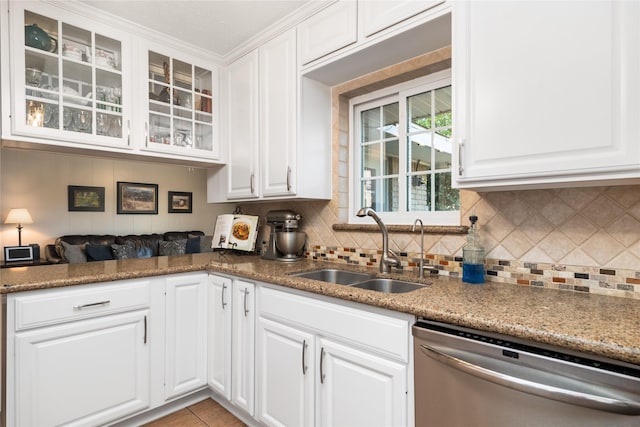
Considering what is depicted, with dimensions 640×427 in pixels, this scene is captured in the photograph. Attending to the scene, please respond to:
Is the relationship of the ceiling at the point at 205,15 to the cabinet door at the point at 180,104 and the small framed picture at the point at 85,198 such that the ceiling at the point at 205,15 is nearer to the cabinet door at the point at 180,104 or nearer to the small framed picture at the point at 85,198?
the cabinet door at the point at 180,104

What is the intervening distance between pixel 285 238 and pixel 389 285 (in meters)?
0.82

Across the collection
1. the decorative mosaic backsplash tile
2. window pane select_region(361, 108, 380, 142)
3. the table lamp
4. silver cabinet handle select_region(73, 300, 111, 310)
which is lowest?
silver cabinet handle select_region(73, 300, 111, 310)

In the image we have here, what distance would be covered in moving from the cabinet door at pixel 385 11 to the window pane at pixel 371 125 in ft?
1.98

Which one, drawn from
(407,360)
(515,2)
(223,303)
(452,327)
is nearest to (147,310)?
(223,303)

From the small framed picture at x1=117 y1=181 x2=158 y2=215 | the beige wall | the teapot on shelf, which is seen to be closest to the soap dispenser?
the teapot on shelf

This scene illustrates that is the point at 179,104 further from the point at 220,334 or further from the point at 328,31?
the point at 220,334

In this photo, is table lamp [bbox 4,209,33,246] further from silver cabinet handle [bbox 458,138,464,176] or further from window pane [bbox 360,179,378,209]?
silver cabinet handle [bbox 458,138,464,176]

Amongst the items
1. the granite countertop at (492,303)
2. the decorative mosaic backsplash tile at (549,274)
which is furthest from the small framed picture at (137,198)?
the decorative mosaic backsplash tile at (549,274)

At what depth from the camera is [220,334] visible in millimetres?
2020

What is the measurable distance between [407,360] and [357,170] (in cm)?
135

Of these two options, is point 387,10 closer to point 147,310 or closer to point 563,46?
point 563,46

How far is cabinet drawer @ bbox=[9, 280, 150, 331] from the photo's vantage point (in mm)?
1505

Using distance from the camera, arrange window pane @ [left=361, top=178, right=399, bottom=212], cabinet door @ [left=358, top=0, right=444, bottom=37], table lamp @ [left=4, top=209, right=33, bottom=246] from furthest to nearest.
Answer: table lamp @ [left=4, top=209, right=33, bottom=246] → window pane @ [left=361, top=178, right=399, bottom=212] → cabinet door @ [left=358, top=0, right=444, bottom=37]

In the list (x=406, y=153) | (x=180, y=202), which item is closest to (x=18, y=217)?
(x=180, y=202)
